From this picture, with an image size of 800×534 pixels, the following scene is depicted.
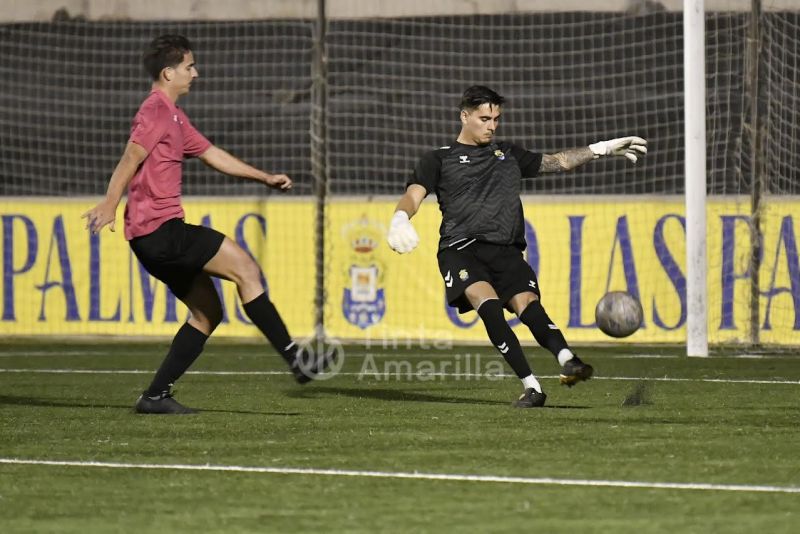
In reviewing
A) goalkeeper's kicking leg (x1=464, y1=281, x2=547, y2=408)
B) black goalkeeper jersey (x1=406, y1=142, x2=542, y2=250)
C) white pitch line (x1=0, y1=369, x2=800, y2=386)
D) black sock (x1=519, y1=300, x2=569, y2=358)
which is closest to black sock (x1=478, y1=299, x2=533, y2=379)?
goalkeeper's kicking leg (x1=464, y1=281, x2=547, y2=408)

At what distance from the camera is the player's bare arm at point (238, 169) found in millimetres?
8305

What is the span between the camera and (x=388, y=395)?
31.1ft

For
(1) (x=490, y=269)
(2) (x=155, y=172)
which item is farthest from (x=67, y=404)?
(1) (x=490, y=269)

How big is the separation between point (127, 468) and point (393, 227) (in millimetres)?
2449

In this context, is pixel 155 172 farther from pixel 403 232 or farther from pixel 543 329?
pixel 543 329

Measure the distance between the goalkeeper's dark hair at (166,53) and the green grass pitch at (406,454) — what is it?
172 centimetres

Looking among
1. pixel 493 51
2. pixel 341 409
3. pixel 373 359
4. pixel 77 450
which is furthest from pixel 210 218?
pixel 77 450

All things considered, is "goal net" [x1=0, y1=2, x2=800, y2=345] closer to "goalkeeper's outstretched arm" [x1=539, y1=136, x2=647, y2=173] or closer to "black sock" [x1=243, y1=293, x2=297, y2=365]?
"goalkeeper's outstretched arm" [x1=539, y1=136, x2=647, y2=173]

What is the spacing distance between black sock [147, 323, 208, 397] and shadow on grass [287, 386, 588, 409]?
1.17 metres

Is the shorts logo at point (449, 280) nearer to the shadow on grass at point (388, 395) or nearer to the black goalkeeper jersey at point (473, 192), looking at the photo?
the black goalkeeper jersey at point (473, 192)

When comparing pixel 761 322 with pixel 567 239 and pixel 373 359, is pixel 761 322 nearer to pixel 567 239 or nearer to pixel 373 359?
pixel 567 239

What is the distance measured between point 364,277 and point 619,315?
5344mm

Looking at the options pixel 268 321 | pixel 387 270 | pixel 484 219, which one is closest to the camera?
pixel 268 321

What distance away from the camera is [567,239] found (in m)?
14.3
